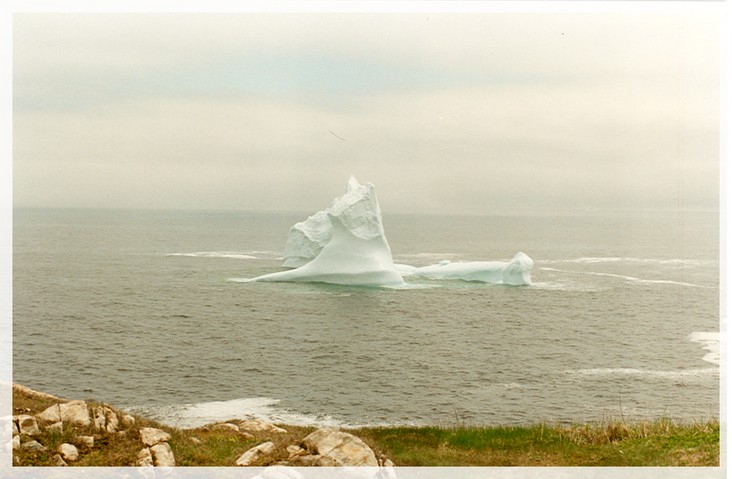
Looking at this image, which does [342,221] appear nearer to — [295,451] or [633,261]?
[633,261]

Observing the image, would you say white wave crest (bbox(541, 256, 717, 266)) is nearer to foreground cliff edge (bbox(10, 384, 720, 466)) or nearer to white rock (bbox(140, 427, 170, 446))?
foreground cliff edge (bbox(10, 384, 720, 466))

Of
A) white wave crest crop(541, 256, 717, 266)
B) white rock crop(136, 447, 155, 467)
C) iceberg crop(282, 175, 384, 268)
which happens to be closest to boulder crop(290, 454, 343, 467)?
white rock crop(136, 447, 155, 467)

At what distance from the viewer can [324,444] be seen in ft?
24.3

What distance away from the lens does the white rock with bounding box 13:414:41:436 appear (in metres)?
7.59

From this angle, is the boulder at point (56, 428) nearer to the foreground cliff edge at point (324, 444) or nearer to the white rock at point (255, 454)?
the foreground cliff edge at point (324, 444)

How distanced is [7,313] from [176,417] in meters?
4.51

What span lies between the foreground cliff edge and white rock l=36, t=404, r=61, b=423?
0.01 metres

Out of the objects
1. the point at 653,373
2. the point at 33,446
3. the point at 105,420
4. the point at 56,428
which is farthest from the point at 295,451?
the point at 653,373

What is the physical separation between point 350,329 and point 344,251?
268 cm

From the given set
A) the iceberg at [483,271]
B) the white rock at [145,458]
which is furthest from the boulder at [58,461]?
the iceberg at [483,271]

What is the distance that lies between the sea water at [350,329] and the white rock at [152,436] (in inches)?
95.0

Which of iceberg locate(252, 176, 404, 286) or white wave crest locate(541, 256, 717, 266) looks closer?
white wave crest locate(541, 256, 717, 266)

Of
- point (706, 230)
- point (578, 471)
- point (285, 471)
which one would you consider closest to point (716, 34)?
point (706, 230)

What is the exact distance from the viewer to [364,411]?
418 inches
